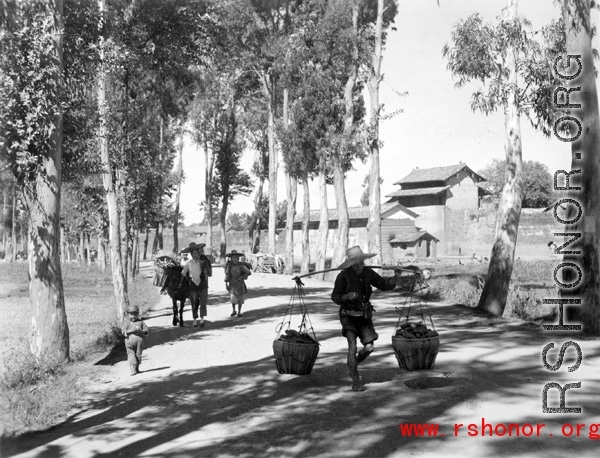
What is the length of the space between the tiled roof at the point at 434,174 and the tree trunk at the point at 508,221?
5204 centimetres

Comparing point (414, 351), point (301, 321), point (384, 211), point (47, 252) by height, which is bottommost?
point (301, 321)

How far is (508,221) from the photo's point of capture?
55.6 ft

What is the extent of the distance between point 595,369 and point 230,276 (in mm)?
9831

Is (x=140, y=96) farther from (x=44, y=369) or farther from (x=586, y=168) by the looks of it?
(x=586, y=168)

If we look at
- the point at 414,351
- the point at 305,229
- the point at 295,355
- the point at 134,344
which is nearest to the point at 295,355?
the point at 295,355

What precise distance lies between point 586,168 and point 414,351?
6.70 meters

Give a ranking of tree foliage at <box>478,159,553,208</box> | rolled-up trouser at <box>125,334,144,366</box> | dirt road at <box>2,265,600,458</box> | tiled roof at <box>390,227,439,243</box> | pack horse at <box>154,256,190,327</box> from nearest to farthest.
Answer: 1. dirt road at <box>2,265,600,458</box>
2. rolled-up trouser at <box>125,334,144,366</box>
3. pack horse at <box>154,256,190,327</box>
4. tiled roof at <box>390,227,439,243</box>
5. tree foliage at <box>478,159,553,208</box>

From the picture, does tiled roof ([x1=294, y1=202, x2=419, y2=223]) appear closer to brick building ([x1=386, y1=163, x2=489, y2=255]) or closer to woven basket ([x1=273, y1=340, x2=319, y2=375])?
brick building ([x1=386, y1=163, x2=489, y2=255])

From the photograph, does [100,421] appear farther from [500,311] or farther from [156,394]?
[500,311]

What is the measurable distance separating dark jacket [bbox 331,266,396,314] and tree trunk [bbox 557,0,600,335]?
5.99 metres

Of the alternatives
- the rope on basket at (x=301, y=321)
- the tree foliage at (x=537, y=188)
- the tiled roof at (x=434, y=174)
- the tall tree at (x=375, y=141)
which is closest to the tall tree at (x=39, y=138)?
the rope on basket at (x=301, y=321)

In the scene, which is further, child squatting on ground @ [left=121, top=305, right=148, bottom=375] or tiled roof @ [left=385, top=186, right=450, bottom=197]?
tiled roof @ [left=385, top=186, right=450, bottom=197]

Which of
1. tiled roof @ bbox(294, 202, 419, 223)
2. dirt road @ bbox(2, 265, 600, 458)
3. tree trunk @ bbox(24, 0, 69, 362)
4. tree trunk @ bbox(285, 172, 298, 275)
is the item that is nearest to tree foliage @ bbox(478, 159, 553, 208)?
tiled roof @ bbox(294, 202, 419, 223)

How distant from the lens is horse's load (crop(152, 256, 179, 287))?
15766mm
